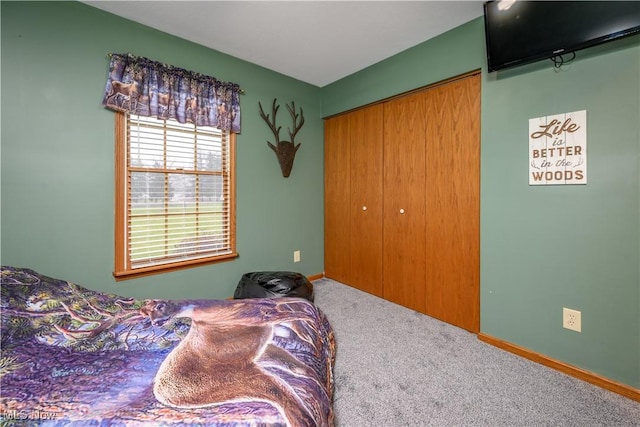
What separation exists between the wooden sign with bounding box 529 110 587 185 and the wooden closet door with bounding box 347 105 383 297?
134cm

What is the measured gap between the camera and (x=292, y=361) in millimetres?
999

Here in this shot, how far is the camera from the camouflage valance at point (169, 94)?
Result: 200cm

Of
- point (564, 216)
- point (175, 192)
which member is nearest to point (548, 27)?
point (564, 216)

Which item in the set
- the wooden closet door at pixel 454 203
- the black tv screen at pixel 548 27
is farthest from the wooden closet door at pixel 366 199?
the black tv screen at pixel 548 27

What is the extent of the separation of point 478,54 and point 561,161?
1.02 m

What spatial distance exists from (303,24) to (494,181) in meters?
1.96

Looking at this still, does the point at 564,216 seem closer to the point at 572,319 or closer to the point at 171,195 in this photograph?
the point at 572,319

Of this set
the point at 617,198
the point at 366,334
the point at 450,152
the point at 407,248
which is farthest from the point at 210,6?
the point at 617,198

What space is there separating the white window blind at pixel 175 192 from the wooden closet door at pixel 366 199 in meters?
1.43

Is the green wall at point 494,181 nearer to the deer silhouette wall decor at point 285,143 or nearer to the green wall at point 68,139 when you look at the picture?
the green wall at point 68,139

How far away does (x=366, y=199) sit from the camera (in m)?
3.00

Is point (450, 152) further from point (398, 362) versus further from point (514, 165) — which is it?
point (398, 362)

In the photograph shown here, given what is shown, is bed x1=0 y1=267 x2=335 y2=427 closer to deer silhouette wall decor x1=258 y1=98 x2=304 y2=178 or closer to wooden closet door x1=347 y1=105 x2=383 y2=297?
wooden closet door x1=347 y1=105 x2=383 y2=297

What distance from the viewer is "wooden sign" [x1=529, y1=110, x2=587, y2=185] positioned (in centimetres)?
159
